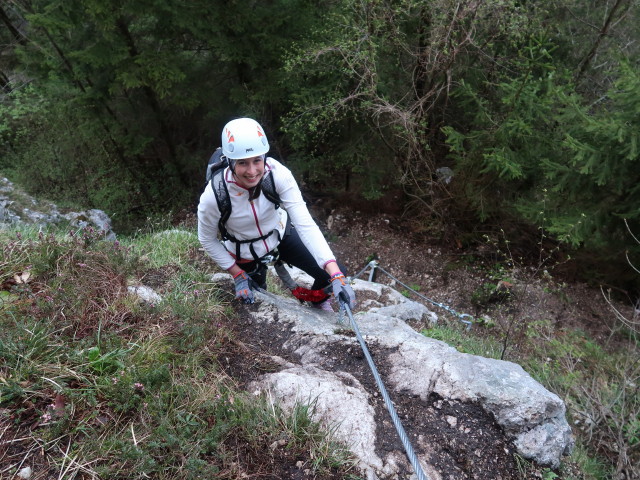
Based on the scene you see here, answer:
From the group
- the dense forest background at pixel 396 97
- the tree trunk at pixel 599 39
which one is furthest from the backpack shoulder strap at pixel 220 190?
the tree trunk at pixel 599 39

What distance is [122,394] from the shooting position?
7.30ft

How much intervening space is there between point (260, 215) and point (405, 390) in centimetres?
171

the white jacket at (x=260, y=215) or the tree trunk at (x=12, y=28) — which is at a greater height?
the tree trunk at (x=12, y=28)

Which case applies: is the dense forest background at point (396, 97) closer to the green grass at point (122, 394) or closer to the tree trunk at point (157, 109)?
the tree trunk at point (157, 109)

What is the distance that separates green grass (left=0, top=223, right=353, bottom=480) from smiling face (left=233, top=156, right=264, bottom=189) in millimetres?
1141

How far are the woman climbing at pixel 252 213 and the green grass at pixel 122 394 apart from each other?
2.16 ft

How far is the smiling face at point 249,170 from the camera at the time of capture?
2738mm

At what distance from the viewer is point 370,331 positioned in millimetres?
3410

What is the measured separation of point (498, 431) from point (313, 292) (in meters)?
2.07

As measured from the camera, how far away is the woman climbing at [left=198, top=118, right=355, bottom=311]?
275 cm

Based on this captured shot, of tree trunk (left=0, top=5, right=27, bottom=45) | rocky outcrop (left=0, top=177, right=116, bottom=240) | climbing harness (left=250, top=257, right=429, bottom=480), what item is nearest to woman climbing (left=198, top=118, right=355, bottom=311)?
climbing harness (left=250, top=257, right=429, bottom=480)

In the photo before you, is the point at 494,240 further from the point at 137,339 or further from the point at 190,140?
the point at 190,140

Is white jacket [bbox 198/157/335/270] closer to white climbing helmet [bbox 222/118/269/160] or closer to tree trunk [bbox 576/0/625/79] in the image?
white climbing helmet [bbox 222/118/269/160]

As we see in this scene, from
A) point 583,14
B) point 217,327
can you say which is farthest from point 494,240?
point 217,327
